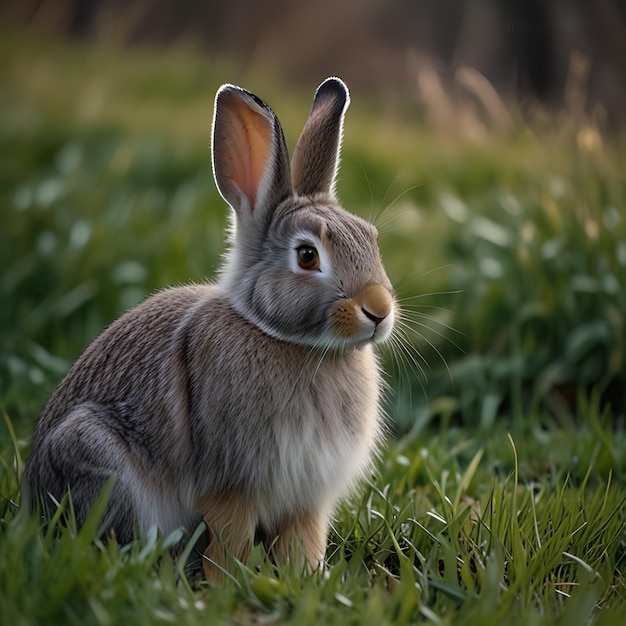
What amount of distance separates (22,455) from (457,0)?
1071 cm

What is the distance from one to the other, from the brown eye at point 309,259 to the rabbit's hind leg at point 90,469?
792mm

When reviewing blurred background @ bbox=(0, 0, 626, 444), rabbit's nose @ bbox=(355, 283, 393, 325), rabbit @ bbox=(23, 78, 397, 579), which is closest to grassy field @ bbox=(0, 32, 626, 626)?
blurred background @ bbox=(0, 0, 626, 444)

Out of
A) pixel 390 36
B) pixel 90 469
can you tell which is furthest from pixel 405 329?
pixel 390 36

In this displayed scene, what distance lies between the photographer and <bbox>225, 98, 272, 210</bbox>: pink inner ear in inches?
120

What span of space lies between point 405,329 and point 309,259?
6.82ft

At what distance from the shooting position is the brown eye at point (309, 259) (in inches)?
112

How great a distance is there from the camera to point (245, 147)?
3.08 m

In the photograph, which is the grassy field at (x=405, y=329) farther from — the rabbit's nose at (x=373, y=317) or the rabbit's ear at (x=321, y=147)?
the rabbit's ear at (x=321, y=147)

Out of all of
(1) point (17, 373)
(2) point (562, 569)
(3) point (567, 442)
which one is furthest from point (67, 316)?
(2) point (562, 569)

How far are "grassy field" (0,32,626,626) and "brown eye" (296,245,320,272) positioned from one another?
396 millimetres

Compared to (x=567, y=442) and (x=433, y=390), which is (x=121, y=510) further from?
(x=433, y=390)

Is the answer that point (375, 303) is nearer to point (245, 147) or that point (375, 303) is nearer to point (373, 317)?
point (373, 317)

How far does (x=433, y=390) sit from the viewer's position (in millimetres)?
5055

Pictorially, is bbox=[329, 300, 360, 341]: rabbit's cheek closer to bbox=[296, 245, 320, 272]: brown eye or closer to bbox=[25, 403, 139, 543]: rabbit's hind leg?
bbox=[296, 245, 320, 272]: brown eye
